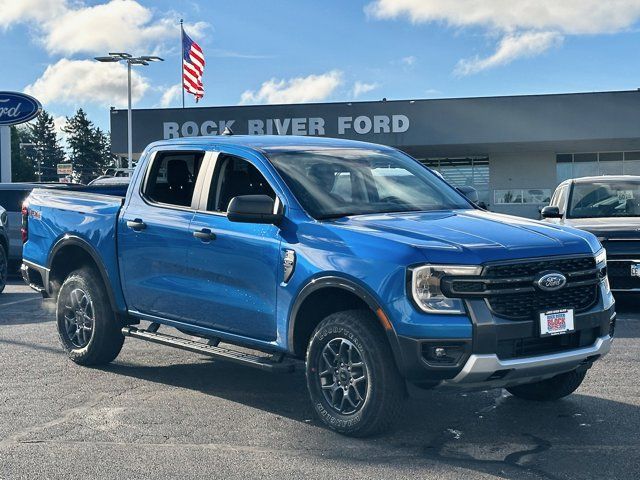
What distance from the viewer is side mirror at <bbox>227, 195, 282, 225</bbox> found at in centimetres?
584

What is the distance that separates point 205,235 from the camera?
20.9ft

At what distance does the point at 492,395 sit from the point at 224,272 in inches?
86.2

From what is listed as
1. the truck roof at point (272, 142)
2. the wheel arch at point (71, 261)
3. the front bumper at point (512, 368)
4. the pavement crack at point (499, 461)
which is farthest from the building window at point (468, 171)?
the pavement crack at point (499, 461)

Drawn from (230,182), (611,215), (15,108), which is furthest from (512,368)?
(15,108)

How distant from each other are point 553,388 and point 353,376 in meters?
1.68

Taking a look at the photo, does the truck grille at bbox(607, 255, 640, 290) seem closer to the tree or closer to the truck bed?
the truck bed

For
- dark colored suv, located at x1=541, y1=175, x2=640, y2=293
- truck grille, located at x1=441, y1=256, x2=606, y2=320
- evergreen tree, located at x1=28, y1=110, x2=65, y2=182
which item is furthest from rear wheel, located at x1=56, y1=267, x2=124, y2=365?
evergreen tree, located at x1=28, y1=110, x2=65, y2=182

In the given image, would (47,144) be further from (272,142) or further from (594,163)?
(272,142)

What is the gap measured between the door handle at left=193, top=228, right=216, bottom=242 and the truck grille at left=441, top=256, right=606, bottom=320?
6.29 feet

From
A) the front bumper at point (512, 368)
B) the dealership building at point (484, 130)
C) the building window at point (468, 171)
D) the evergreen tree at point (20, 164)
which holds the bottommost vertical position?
the front bumper at point (512, 368)

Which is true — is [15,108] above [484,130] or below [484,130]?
above

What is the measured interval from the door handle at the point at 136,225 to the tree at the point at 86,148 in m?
127

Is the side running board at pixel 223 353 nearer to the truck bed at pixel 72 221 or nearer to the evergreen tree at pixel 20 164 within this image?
the truck bed at pixel 72 221

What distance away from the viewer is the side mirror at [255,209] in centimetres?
584
